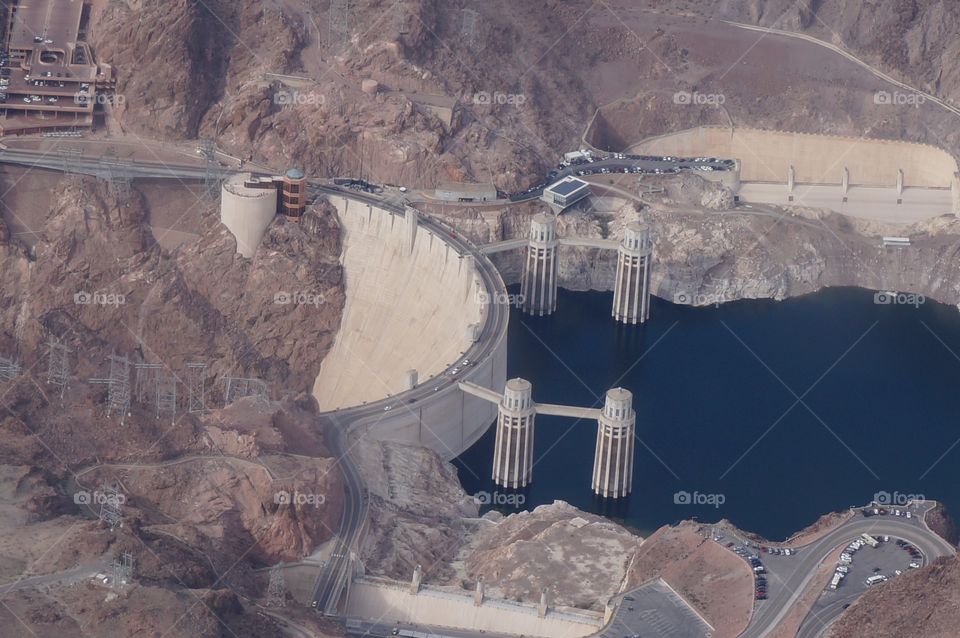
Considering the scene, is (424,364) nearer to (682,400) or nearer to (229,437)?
(682,400)

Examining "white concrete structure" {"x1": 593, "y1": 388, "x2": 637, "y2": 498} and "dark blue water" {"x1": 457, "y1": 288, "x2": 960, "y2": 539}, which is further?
"white concrete structure" {"x1": 593, "y1": 388, "x2": 637, "y2": 498}

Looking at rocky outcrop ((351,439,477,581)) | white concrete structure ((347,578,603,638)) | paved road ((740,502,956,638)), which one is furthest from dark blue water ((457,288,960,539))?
white concrete structure ((347,578,603,638))

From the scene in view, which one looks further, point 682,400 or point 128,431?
point 682,400

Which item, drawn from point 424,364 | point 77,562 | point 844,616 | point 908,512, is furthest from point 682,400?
point 77,562

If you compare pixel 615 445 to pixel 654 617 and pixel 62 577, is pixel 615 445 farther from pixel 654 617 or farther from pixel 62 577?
pixel 62 577

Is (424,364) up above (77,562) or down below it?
above

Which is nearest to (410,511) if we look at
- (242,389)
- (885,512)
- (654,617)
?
(242,389)

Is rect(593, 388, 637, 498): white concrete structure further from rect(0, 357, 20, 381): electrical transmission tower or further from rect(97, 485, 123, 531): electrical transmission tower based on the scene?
rect(0, 357, 20, 381): electrical transmission tower
